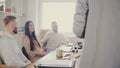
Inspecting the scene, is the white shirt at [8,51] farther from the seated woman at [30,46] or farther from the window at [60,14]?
the window at [60,14]

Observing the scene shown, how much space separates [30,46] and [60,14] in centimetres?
281

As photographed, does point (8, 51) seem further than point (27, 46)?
No

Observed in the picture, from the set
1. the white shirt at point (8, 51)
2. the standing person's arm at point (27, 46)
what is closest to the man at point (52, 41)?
the standing person's arm at point (27, 46)

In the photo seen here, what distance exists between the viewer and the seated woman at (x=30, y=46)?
430 centimetres

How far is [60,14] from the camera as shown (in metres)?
7.14

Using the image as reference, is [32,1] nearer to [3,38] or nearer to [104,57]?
[3,38]

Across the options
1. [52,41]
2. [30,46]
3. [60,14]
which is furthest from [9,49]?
[60,14]

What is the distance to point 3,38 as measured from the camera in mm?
3082

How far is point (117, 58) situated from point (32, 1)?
19.5 ft

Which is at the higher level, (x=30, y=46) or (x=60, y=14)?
(x=60, y=14)

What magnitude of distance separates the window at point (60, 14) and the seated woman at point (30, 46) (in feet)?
8.10

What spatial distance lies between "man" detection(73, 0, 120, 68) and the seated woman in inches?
118

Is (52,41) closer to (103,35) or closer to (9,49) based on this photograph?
(9,49)

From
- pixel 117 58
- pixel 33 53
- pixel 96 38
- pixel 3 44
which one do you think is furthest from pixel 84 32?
pixel 33 53
